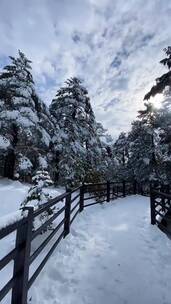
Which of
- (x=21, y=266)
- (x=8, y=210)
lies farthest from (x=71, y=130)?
(x=21, y=266)

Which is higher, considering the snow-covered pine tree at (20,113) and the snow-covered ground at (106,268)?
the snow-covered pine tree at (20,113)

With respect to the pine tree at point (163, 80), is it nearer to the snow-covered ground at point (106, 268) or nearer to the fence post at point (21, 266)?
the snow-covered ground at point (106, 268)

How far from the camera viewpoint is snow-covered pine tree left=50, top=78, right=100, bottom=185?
18.2 metres

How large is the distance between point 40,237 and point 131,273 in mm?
2943

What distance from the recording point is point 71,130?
18.9m

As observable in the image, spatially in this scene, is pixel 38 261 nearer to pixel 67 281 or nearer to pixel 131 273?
pixel 67 281

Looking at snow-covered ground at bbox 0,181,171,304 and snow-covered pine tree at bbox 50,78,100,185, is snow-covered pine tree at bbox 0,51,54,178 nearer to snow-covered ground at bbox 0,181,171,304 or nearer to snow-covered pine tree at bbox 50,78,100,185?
snow-covered pine tree at bbox 50,78,100,185

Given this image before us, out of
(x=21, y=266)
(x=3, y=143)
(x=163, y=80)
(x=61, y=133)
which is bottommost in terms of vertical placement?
(x=21, y=266)

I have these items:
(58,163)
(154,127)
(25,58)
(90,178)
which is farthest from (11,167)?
(154,127)

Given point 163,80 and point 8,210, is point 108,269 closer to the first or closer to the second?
point 8,210

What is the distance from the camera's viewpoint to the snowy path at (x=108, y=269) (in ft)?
12.0

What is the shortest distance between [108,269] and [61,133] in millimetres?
14011

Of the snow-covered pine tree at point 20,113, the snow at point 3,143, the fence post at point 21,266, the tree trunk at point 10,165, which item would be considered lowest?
the fence post at point 21,266

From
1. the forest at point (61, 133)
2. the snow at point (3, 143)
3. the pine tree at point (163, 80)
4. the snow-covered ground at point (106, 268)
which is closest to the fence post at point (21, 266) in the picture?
the snow-covered ground at point (106, 268)
